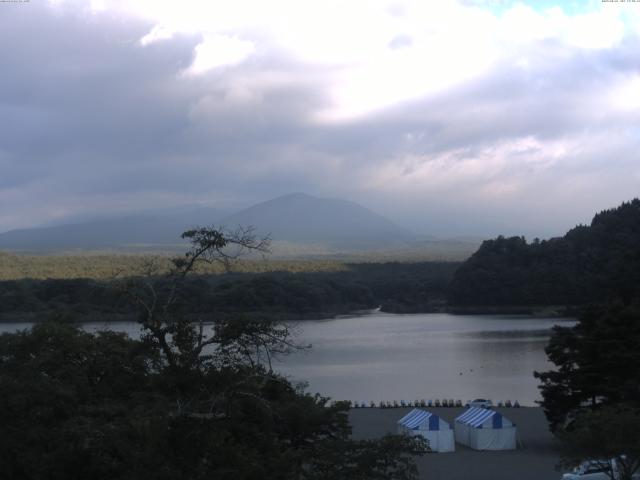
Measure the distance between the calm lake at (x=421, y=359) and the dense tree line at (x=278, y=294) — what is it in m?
2.21

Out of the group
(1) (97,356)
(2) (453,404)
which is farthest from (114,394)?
(2) (453,404)

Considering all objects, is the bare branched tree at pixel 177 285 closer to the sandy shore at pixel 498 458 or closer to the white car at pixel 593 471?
the white car at pixel 593 471

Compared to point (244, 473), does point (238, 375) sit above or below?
above

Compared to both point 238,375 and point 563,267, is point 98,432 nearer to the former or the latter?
point 238,375

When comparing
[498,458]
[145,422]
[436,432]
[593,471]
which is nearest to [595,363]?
[498,458]

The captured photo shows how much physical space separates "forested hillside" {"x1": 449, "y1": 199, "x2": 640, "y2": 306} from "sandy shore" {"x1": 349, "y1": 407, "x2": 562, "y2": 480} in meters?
34.1

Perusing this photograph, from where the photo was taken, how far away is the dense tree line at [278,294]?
4056cm

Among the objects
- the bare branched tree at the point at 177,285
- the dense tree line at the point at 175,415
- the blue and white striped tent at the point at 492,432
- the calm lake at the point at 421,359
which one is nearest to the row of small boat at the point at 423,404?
the calm lake at the point at 421,359

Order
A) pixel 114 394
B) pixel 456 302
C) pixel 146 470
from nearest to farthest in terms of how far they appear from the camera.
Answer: pixel 146 470
pixel 114 394
pixel 456 302

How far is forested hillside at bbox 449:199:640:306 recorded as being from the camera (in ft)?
168

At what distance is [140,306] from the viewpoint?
672 cm

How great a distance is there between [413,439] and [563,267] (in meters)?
47.9

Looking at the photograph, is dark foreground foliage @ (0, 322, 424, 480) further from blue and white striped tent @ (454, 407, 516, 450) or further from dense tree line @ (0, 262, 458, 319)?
dense tree line @ (0, 262, 458, 319)

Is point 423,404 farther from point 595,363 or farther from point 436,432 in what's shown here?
point 595,363
